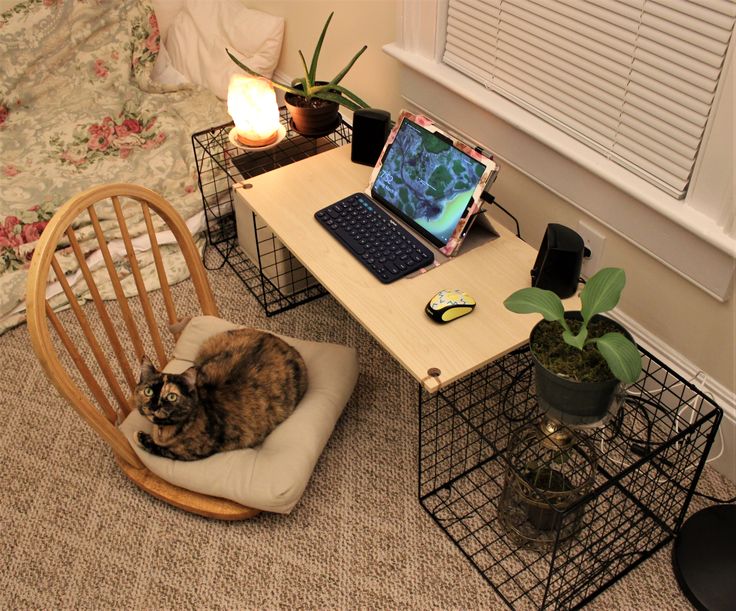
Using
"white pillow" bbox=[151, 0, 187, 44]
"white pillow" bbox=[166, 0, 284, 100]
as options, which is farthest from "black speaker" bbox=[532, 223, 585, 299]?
"white pillow" bbox=[151, 0, 187, 44]

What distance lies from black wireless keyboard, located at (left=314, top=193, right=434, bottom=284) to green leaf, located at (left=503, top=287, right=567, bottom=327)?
0.37 metres

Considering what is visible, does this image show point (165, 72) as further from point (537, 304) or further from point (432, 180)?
point (537, 304)

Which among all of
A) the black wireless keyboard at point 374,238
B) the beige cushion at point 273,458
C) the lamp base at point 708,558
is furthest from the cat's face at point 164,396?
the lamp base at point 708,558

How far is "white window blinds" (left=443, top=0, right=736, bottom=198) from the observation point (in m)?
1.47

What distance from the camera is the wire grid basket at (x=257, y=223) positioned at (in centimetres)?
223

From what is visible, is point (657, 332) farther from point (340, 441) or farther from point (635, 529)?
point (340, 441)

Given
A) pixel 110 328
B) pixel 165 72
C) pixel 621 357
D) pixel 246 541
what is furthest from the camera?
pixel 165 72

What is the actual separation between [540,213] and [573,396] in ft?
2.50

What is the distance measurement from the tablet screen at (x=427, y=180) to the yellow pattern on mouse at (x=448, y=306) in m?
0.17

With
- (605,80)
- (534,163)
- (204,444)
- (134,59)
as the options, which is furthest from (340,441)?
(134,59)

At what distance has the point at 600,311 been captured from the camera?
4.25 ft

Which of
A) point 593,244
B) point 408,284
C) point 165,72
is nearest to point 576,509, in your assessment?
point 408,284

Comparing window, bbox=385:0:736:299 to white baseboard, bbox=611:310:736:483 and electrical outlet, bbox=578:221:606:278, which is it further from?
white baseboard, bbox=611:310:736:483

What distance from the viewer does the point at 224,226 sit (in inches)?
99.2
